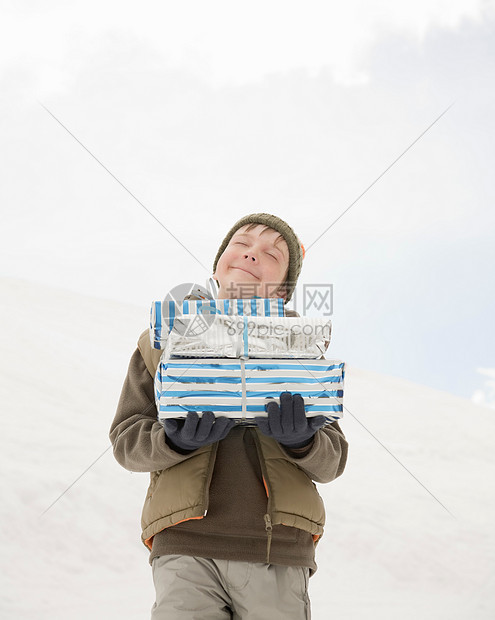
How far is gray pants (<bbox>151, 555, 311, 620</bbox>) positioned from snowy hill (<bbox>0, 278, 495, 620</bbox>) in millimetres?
439

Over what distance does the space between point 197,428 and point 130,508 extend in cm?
161

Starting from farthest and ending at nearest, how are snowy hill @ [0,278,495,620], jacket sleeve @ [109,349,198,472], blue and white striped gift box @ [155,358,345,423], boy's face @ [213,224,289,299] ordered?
snowy hill @ [0,278,495,620] < boy's face @ [213,224,289,299] < jacket sleeve @ [109,349,198,472] < blue and white striped gift box @ [155,358,345,423]

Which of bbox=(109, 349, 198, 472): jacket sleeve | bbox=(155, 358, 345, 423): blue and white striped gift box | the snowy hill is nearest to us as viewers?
bbox=(155, 358, 345, 423): blue and white striped gift box

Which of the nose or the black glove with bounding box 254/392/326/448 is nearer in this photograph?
the black glove with bounding box 254/392/326/448

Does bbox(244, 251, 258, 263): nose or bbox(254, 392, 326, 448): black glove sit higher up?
bbox(244, 251, 258, 263): nose

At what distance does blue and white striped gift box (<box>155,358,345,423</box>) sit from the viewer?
92 cm

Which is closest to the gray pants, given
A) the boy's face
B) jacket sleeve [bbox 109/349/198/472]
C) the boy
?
the boy

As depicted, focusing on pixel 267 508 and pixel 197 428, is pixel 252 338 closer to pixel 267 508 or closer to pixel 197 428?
pixel 197 428

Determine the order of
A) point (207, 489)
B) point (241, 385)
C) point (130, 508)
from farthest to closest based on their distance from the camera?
1. point (130, 508)
2. point (207, 489)
3. point (241, 385)

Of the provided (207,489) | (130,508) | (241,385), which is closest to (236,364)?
(241,385)

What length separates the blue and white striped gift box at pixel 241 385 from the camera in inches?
36.3

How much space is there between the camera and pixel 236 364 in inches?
36.7

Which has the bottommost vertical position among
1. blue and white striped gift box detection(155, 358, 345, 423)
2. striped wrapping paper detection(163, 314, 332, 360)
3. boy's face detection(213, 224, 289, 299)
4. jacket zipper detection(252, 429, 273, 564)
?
jacket zipper detection(252, 429, 273, 564)

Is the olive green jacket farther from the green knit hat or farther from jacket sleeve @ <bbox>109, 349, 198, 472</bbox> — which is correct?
the green knit hat
